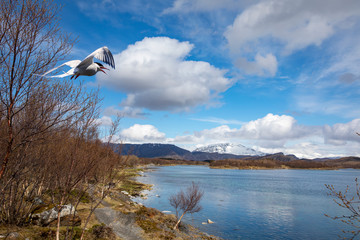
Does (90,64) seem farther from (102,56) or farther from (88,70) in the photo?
→ (102,56)

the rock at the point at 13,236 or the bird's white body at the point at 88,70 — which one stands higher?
the bird's white body at the point at 88,70

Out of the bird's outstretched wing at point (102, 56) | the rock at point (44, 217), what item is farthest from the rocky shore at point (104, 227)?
the bird's outstretched wing at point (102, 56)

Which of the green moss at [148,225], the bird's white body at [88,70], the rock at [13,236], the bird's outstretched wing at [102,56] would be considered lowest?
the green moss at [148,225]

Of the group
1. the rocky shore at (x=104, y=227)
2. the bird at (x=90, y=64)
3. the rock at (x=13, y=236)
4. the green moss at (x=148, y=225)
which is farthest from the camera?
the green moss at (x=148, y=225)

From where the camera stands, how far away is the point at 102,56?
847 cm

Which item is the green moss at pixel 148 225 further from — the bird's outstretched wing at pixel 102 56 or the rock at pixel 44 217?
the bird's outstretched wing at pixel 102 56

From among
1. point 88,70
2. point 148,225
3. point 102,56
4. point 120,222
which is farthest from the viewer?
point 148,225

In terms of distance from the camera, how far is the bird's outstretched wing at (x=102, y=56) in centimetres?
820

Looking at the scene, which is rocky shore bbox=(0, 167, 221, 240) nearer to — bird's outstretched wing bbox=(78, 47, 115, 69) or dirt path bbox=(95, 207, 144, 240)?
dirt path bbox=(95, 207, 144, 240)

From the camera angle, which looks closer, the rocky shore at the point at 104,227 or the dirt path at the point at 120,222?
the rocky shore at the point at 104,227

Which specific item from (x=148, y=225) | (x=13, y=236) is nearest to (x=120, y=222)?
(x=148, y=225)

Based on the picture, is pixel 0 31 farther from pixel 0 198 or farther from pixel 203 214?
pixel 203 214

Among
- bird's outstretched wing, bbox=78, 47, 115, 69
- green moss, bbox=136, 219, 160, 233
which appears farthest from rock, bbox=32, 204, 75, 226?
bird's outstretched wing, bbox=78, 47, 115, 69

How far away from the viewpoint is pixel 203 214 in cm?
3675
